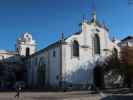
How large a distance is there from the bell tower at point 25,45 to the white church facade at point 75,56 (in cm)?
1737

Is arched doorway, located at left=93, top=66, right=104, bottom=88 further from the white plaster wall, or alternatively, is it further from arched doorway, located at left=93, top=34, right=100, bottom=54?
arched doorway, located at left=93, top=34, right=100, bottom=54

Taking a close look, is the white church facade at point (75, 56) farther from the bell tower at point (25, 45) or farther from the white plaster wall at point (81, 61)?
the bell tower at point (25, 45)

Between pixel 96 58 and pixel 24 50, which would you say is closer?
pixel 96 58

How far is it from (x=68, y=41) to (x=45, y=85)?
9.96 meters

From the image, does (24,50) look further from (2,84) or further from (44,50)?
(44,50)

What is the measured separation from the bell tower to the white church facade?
17.4m

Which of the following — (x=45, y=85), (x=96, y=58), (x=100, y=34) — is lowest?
(x=45, y=85)

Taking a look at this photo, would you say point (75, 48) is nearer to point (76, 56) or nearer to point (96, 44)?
point (76, 56)

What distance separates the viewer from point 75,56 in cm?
4906

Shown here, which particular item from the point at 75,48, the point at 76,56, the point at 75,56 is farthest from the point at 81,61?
the point at 75,48

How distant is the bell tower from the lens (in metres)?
74.0

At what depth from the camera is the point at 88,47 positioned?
167 ft

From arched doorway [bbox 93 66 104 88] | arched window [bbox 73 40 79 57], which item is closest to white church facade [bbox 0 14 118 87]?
arched window [bbox 73 40 79 57]

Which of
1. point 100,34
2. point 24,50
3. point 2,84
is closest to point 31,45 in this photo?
point 24,50
